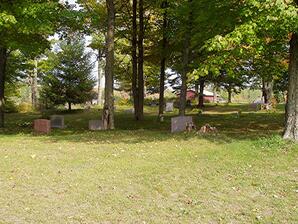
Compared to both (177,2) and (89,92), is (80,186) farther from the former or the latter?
(89,92)

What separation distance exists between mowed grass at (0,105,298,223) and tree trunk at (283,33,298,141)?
0.59 meters

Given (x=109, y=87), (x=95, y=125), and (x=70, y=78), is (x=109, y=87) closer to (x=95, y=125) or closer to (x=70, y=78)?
(x=95, y=125)

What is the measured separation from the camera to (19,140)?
14.9 meters

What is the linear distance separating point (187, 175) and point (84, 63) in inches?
1085

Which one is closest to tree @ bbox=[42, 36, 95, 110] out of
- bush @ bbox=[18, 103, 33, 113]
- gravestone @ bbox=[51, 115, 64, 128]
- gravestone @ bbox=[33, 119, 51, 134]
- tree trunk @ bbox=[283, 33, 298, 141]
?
bush @ bbox=[18, 103, 33, 113]

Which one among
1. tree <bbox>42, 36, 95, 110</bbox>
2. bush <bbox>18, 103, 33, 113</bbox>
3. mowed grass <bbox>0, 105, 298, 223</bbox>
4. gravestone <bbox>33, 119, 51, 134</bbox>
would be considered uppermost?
tree <bbox>42, 36, 95, 110</bbox>

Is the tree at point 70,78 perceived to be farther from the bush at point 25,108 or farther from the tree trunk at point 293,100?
the tree trunk at point 293,100

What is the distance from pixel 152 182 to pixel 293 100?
6.23m

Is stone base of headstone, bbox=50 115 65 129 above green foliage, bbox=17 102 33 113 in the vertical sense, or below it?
below

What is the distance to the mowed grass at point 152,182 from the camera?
6.98m

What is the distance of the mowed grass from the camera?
698 cm

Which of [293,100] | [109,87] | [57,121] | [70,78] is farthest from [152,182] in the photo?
[70,78]

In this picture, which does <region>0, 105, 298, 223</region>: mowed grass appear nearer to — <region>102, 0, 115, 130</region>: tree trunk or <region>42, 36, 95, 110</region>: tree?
<region>102, 0, 115, 130</region>: tree trunk

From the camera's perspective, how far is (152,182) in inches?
341
